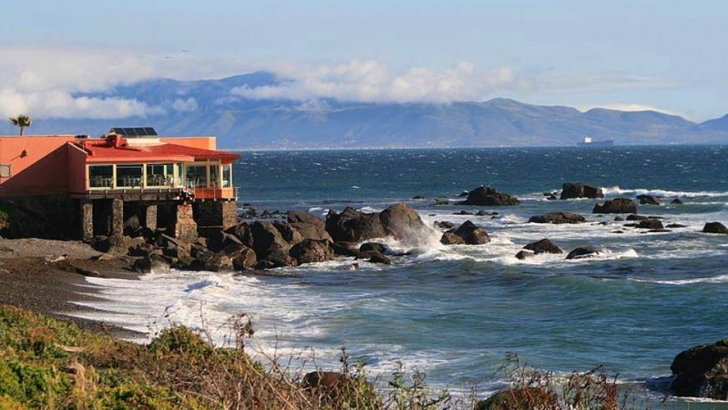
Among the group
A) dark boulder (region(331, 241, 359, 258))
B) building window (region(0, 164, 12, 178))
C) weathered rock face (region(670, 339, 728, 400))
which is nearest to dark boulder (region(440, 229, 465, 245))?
dark boulder (region(331, 241, 359, 258))

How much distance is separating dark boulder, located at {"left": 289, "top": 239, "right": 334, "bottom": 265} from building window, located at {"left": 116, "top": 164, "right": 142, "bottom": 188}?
6480mm

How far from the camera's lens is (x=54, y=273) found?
3569cm

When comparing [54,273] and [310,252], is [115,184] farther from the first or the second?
[54,273]

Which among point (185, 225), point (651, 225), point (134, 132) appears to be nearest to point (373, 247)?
point (185, 225)

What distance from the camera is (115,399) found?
41.8ft

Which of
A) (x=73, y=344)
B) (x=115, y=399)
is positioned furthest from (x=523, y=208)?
(x=115, y=399)

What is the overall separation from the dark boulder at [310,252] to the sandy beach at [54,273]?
5.93 meters

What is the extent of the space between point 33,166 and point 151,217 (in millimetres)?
5753

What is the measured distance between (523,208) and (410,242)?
2718cm

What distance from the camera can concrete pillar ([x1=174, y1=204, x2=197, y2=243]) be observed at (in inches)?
1769

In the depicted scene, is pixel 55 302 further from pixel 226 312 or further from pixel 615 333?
pixel 615 333

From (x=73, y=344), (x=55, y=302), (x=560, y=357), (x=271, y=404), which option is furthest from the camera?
(x=55, y=302)

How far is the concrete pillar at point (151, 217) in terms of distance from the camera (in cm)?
4488

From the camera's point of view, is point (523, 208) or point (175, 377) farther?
point (523, 208)
